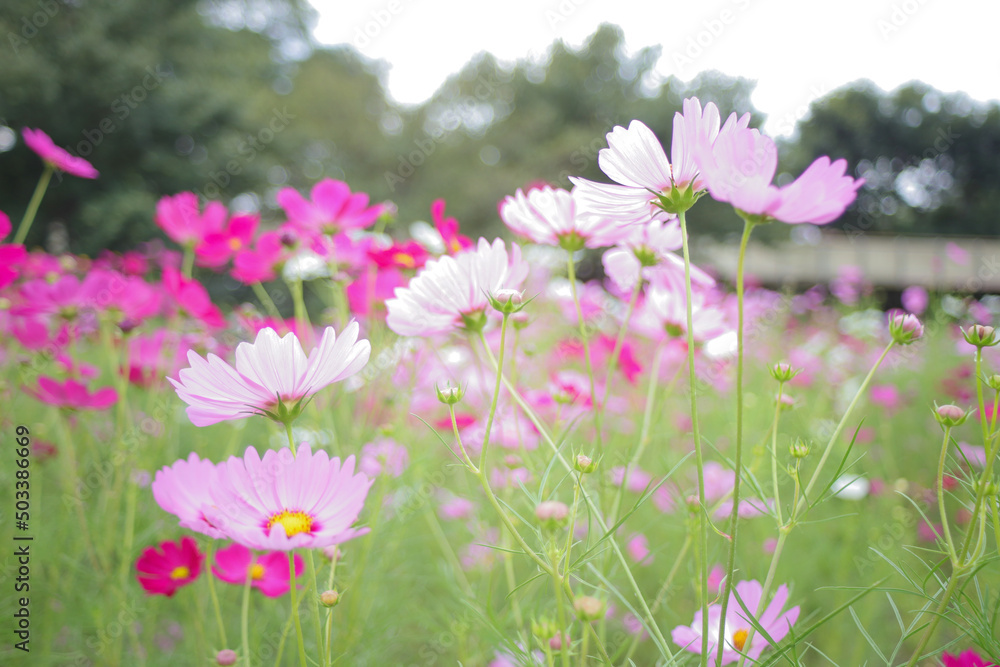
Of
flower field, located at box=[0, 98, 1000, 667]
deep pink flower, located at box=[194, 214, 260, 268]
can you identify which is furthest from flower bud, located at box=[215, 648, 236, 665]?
deep pink flower, located at box=[194, 214, 260, 268]

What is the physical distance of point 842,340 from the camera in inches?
96.4

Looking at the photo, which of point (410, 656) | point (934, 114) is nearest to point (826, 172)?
point (410, 656)

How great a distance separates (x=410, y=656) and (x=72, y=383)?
693 mm

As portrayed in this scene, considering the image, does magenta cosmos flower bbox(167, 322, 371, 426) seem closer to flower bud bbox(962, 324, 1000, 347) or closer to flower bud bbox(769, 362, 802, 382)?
flower bud bbox(769, 362, 802, 382)

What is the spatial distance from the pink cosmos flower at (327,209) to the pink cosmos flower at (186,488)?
39cm

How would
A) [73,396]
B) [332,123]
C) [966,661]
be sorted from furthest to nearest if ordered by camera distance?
[332,123], [73,396], [966,661]

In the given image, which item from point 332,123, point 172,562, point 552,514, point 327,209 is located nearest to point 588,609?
point 552,514

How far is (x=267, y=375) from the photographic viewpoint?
0.33m

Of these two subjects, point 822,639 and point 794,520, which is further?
point 822,639

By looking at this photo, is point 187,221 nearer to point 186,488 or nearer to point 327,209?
point 327,209

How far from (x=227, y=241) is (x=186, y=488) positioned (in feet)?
1.53

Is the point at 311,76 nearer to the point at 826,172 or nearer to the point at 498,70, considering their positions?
the point at 498,70

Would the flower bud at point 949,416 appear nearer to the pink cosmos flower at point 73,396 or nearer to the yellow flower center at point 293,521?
the yellow flower center at point 293,521

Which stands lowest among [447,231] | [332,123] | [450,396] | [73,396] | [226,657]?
[226,657]
